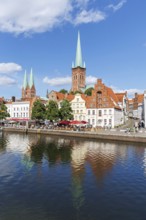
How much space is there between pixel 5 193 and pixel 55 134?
54.3 meters

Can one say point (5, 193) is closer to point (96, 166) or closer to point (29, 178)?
point (29, 178)

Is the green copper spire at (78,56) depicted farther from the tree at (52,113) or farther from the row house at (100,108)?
the tree at (52,113)

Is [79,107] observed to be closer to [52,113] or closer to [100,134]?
[52,113]

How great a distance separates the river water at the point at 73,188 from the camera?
18.4 meters

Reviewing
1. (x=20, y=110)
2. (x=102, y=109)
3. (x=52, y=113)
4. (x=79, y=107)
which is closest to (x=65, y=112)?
(x=52, y=113)

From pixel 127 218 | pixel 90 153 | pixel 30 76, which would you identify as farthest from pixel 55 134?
pixel 30 76

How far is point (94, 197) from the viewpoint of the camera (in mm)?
21469

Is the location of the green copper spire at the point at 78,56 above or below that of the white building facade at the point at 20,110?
above

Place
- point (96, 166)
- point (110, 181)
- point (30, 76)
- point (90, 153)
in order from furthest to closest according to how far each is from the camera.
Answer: point (30, 76) → point (90, 153) → point (96, 166) → point (110, 181)

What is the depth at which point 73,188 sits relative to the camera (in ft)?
78.6

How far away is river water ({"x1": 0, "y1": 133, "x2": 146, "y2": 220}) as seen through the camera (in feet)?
60.2

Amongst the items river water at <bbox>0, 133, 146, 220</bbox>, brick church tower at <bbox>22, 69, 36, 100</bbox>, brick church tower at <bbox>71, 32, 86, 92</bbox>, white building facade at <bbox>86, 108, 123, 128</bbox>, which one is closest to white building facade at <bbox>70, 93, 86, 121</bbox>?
white building facade at <bbox>86, 108, 123, 128</bbox>

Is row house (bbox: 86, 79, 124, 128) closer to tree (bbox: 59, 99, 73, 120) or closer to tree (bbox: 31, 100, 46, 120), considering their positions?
tree (bbox: 59, 99, 73, 120)

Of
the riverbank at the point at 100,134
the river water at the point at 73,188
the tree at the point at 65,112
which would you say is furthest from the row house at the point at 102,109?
the river water at the point at 73,188
